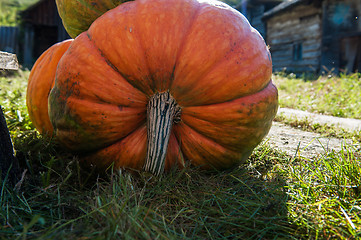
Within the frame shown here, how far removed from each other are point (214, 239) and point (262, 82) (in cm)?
88

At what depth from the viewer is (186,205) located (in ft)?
4.19

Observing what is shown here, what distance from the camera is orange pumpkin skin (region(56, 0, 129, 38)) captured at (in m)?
1.87

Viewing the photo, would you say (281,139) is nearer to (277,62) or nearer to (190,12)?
(190,12)

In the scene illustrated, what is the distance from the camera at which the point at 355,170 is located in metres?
1.42

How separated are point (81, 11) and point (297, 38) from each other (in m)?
12.8

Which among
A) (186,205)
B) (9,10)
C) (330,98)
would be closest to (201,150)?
(186,205)

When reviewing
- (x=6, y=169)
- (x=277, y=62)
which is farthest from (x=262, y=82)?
(x=277, y=62)

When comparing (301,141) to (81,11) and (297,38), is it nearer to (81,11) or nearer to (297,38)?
(81,11)

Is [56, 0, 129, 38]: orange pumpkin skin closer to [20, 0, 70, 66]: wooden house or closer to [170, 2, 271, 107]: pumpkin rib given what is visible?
[170, 2, 271, 107]: pumpkin rib

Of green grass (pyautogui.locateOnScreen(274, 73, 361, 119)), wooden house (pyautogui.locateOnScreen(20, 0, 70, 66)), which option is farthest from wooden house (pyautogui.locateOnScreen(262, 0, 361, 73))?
wooden house (pyautogui.locateOnScreen(20, 0, 70, 66))

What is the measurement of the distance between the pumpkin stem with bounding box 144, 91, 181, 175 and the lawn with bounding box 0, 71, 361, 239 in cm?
8

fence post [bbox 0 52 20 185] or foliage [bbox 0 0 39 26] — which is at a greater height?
foliage [bbox 0 0 39 26]

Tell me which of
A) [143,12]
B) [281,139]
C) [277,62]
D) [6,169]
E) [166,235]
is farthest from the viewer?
[277,62]

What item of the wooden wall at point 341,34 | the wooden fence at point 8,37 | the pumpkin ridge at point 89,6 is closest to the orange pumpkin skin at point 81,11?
the pumpkin ridge at point 89,6
